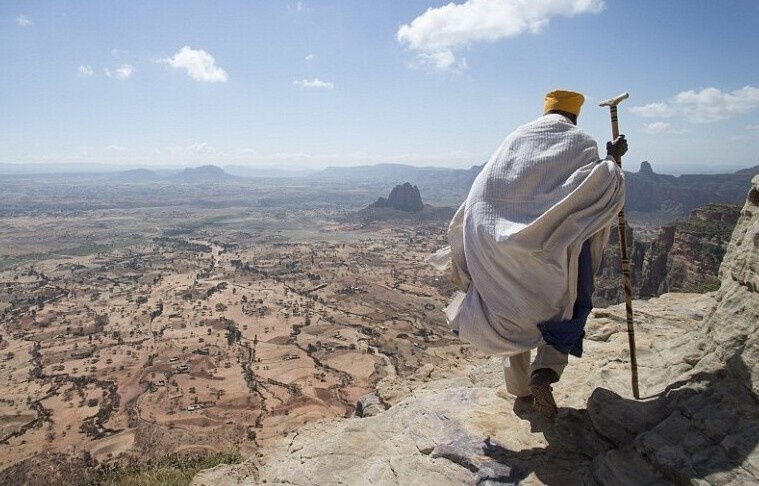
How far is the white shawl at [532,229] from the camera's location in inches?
123

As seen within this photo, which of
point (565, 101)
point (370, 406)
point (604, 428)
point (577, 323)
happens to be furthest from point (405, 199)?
point (604, 428)

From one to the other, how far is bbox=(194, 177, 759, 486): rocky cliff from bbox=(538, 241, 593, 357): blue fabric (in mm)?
528

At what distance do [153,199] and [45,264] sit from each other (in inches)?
4087

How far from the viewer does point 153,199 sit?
15675 centimetres

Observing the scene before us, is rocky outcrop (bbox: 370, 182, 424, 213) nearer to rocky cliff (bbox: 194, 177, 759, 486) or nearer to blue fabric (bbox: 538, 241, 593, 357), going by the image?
rocky cliff (bbox: 194, 177, 759, 486)

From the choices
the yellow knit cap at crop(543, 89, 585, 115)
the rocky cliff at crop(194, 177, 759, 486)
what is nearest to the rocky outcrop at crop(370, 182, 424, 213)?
the rocky cliff at crop(194, 177, 759, 486)

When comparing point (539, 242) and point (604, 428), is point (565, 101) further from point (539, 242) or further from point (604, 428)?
point (604, 428)

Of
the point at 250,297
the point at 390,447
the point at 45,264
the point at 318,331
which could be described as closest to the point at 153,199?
the point at 45,264

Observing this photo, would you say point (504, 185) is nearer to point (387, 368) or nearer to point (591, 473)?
point (591, 473)

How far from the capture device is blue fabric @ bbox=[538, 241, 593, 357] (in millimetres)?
3162

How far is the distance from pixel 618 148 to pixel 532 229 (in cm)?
116

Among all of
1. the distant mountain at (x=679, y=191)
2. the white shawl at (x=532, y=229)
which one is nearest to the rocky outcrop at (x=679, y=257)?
the white shawl at (x=532, y=229)

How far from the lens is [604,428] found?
3.15 m

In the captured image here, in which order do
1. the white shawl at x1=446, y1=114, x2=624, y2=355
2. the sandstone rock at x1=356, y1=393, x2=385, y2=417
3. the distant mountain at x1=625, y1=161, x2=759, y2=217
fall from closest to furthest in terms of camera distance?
1. the white shawl at x1=446, y1=114, x2=624, y2=355
2. the sandstone rock at x1=356, y1=393, x2=385, y2=417
3. the distant mountain at x1=625, y1=161, x2=759, y2=217
